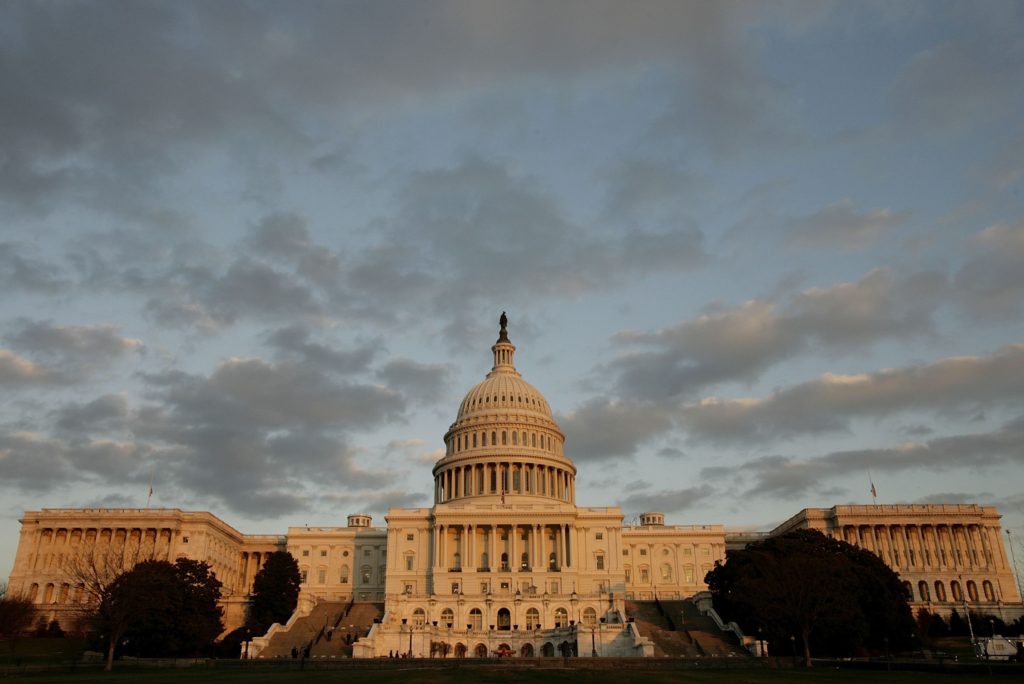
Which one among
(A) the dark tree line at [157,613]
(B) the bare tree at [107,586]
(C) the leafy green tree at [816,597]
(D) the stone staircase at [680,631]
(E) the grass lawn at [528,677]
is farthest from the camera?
(D) the stone staircase at [680,631]

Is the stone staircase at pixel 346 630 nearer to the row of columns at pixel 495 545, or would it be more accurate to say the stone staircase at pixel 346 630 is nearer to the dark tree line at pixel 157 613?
the dark tree line at pixel 157 613

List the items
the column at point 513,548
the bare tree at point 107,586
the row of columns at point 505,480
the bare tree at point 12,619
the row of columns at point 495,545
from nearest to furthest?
the bare tree at point 107,586
the bare tree at point 12,619
the column at point 513,548
the row of columns at point 495,545
the row of columns at point 505,480

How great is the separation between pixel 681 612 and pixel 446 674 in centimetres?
5400

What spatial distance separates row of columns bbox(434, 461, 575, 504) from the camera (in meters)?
130

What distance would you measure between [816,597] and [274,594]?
5889 centimetres

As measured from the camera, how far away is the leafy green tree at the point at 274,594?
98.5 metres

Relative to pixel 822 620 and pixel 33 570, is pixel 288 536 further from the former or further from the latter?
pixel 822 620

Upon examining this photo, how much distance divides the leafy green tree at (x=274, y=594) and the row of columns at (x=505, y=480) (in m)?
33.3

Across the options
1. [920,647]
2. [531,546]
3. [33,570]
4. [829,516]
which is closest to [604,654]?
[920,647]

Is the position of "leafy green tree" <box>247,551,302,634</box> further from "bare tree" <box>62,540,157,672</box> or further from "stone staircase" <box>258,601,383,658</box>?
"bare tree" <box>62,540,157,672</box>

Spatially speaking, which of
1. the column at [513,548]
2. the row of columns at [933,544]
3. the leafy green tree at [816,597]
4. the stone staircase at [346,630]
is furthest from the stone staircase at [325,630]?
the row of columns at [933,544]

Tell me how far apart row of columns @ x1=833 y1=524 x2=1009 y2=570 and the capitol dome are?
41.2 metres

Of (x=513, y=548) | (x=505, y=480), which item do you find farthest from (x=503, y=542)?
(x=505, y=480)

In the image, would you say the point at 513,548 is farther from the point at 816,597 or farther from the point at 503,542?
the point at 816,597
